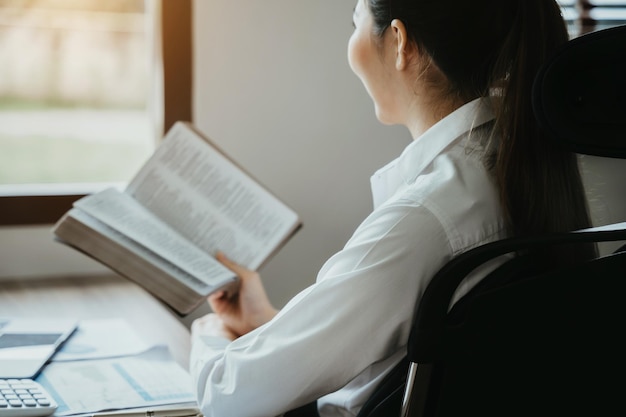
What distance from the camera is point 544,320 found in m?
0.83

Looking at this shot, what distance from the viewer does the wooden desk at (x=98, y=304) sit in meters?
1.46

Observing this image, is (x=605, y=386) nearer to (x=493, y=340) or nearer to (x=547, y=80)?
(x=493, y=340)

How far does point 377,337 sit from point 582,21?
1505 millimetres

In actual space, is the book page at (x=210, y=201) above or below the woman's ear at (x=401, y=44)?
below

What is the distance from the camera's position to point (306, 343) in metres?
0.92

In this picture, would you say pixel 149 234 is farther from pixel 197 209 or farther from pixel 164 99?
pixel 164 99

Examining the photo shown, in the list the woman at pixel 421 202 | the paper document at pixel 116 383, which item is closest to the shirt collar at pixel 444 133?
the woman at pixel 421 202

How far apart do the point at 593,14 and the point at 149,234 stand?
1.31m

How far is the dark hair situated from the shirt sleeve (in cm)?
13

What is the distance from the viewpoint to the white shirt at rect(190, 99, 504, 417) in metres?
0.89

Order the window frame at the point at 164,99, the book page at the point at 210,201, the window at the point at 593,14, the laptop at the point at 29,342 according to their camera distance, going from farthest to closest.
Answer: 1. the window at the point at 593,14
2. the window frame at the point at 164,99
3. the book page at the point at 210,201
4. the laptop at the point at 29,342

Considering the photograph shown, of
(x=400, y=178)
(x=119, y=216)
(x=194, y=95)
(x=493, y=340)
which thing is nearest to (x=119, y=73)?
(x=194, y=95)

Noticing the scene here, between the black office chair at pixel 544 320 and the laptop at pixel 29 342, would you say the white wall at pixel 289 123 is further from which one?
the black office chair at pixel 544 320

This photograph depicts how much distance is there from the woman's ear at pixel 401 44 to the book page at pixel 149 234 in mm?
488
